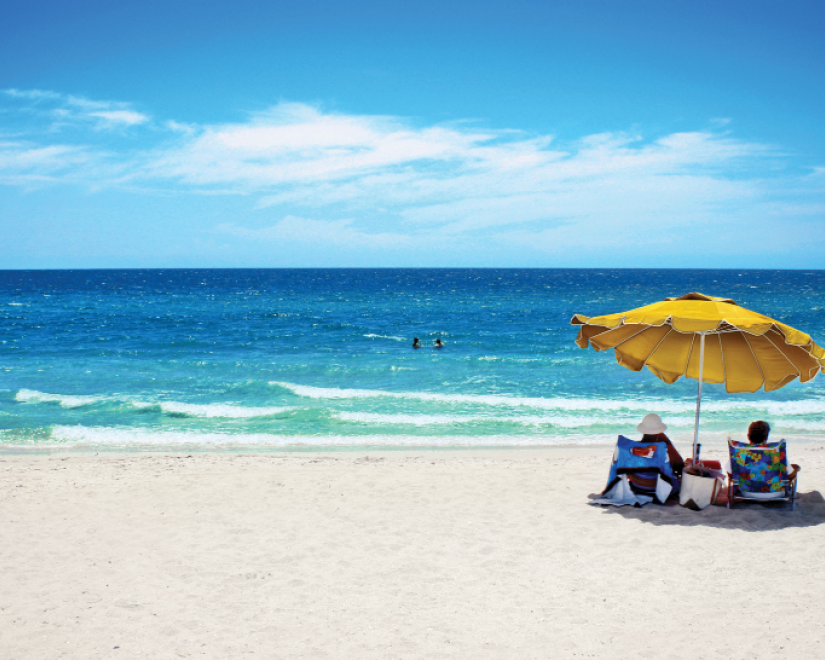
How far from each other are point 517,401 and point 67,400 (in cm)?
1219

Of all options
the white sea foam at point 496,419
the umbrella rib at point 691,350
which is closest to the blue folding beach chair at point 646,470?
the umbrella rib at point 691,350

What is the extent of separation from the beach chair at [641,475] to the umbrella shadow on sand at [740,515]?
0.43 ft

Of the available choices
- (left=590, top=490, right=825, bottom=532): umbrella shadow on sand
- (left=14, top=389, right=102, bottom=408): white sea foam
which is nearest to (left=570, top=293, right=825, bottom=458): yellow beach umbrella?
(left=590, top=490, right=825, bottom=532): umbrella shadow on sand

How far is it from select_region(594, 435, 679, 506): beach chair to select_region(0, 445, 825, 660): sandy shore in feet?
0.85

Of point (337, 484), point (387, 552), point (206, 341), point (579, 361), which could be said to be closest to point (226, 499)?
point (337, 484)

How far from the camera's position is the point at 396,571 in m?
5.87

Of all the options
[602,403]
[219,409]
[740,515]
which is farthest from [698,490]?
[219,409]

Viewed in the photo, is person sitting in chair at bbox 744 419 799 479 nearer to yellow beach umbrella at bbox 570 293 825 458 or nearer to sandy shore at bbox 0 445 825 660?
yellow beach umbrella at bbox 570 293 825 458

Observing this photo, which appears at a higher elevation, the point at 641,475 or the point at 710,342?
the point at 710,342

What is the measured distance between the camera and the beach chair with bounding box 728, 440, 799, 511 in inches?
282

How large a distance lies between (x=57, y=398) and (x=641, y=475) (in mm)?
15451

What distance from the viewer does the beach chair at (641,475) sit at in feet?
24.7

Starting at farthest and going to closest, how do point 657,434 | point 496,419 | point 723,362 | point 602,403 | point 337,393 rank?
point 337,393 < point 602,403 < point 496,419 < point 723,362 < point 657,434

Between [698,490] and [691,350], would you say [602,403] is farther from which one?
[698,490]
